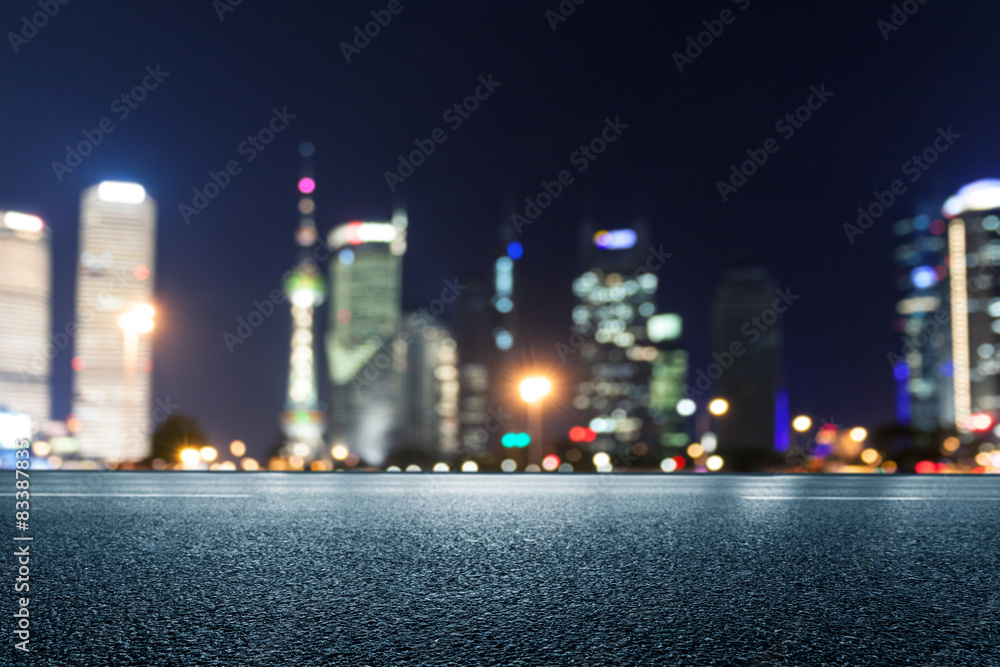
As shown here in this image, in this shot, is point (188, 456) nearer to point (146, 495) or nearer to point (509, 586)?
point (146, 495)

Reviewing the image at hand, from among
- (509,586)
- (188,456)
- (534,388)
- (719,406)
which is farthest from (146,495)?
(188,456)

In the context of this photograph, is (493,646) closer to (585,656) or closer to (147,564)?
(585,656)

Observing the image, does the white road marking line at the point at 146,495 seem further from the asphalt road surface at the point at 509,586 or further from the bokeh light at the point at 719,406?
the bokeh light at the point at 719,406

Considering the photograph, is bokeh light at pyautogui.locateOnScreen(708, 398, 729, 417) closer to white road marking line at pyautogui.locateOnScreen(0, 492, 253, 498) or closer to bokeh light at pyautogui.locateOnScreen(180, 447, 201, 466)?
white road marking line at pyautogui.locateOnScreen(0, 492, 253, 498)

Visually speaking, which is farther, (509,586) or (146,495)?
(146,495)

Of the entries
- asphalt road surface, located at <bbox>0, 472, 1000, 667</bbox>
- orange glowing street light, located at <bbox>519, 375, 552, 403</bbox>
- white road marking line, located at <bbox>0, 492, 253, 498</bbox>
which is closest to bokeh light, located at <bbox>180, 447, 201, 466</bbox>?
orange glowing street light, located at <bbox>519, 375, 552, 403</bbox>

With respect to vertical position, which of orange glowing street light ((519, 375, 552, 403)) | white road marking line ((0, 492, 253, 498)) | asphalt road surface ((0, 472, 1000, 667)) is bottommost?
white road marking line ((0, 492, 253, 498))

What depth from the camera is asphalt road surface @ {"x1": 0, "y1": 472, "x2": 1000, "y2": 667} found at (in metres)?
2.48

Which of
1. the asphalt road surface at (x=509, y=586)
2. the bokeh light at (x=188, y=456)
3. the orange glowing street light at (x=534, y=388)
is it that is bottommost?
the bokeh light at (x=188, y=456)

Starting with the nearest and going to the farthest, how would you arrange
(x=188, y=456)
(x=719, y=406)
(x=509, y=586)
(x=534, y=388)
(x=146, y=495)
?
1. (x=509, y=586)
2. (x=146, y=495)
3. (x=534, y=388)
4. (x=719, y=406)
5. (x=188, y=456)

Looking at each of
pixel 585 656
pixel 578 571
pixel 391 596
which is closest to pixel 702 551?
pixel 578 571

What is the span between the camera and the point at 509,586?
3514 mm

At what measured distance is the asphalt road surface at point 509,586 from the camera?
8.13 ft

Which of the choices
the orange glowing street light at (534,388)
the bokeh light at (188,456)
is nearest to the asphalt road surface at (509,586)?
the orange glowing street light at (534,388)
